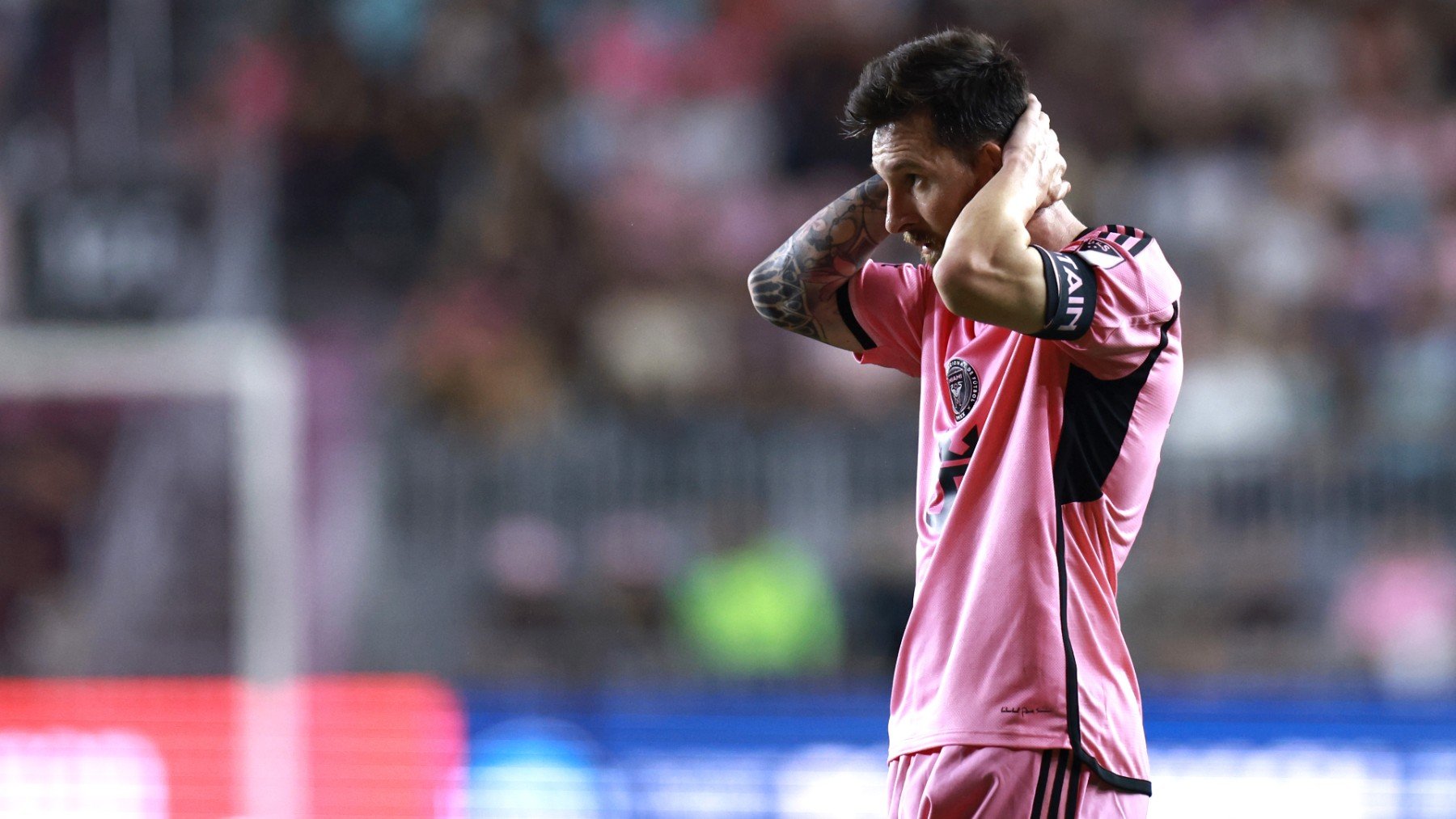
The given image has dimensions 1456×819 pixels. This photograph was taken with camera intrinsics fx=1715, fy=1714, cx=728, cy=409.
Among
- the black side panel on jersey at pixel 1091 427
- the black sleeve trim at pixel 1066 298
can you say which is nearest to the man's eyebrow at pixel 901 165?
the black sleeve trim at pixel 1066 298

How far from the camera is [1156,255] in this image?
2711 mm

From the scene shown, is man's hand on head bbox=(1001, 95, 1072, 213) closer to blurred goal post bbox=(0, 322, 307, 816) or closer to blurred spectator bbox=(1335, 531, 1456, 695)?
blurred goal post bbox=(0, 322, 307, 816)

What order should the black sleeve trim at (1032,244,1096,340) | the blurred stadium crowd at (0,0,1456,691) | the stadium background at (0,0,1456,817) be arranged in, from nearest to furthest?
the black sleeve trim at (1032,244,1096,340) < the stadium background at (0,0,1456,817) < the blurred stadium crowd at (0,0,1456,691)

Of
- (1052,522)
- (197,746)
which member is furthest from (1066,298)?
(197,746)

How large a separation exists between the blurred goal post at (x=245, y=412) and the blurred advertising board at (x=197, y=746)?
0.36ft

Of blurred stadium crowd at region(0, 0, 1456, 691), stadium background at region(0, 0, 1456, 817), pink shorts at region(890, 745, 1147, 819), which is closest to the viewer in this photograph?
pink shorts at region(890, 745, 1147, 819)

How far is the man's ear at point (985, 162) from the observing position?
8.75ft

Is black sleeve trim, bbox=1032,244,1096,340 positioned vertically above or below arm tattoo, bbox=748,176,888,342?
below

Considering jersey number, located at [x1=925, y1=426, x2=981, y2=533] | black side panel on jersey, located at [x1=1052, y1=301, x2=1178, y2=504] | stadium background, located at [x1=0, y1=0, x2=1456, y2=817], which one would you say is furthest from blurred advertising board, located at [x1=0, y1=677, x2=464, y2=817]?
black side panel on jersey, located at [x1=1052, y1=301, x2=1178, y2=504]

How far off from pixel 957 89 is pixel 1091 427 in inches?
22.1

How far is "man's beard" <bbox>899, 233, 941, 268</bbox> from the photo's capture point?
2.76 meters

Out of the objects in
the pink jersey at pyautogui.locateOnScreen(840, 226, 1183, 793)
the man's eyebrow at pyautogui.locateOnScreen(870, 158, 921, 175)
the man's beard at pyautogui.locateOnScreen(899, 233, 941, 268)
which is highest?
the man's eyebrow at pyautogui.locateOnScreen(870, 158, 921, 175)

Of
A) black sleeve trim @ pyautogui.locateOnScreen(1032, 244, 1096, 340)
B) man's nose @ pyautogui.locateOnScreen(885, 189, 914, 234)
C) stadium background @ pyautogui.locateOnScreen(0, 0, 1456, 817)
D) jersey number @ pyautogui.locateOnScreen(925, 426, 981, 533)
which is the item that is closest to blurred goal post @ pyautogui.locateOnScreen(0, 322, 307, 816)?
stadium background @ pyautogui.locateOnScreen(0, 0, 1456, 817)

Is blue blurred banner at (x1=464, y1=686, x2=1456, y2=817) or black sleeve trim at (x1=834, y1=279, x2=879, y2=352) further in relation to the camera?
blue blurred banner at (x1=464, y1=686, x2=1456, y2=817)
